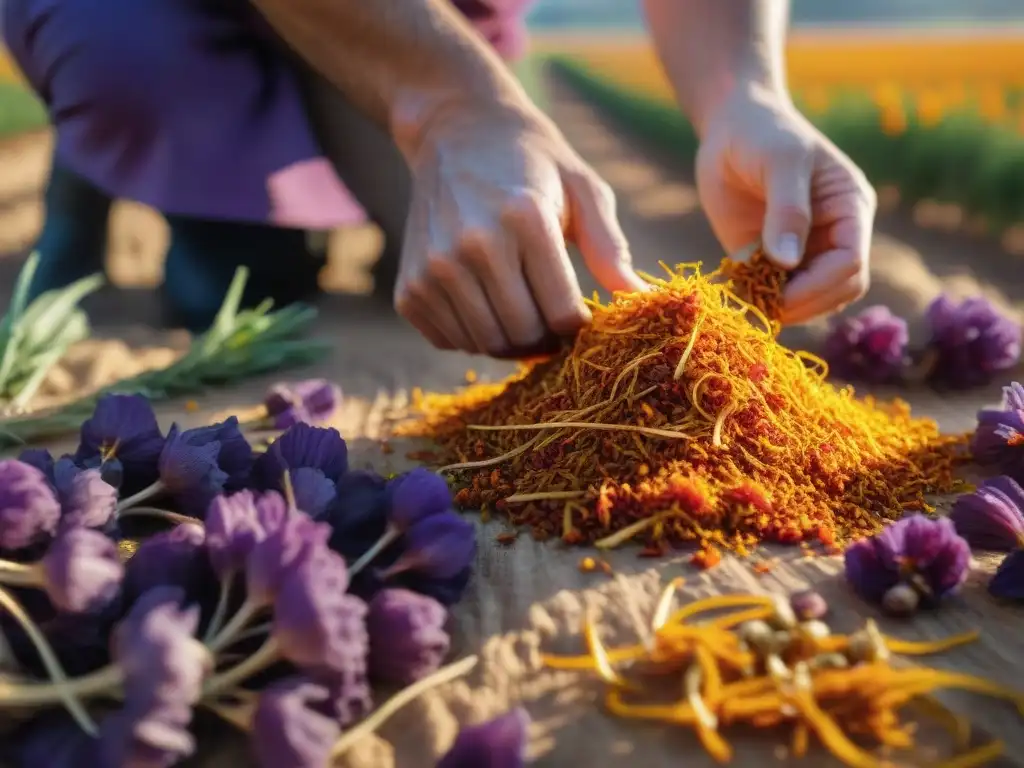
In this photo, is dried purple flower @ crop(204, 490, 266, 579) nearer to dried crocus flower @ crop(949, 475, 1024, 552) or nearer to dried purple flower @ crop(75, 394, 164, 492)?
dried purple flower @ crop(75, 394, 164, 492)

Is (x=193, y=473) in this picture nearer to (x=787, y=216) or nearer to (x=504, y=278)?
(x=504, y=278)

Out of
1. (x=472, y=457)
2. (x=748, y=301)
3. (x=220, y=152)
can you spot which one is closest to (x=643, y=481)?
(x=472, y=457)

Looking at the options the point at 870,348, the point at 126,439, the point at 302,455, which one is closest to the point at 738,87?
the point at 870,348

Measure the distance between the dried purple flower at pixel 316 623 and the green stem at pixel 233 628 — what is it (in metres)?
0.03

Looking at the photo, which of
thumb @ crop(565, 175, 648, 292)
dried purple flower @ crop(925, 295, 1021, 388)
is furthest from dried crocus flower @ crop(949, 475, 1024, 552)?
dried purple flower @ crop(925, 295, 1021, 388)

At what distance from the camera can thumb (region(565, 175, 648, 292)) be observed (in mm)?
1337

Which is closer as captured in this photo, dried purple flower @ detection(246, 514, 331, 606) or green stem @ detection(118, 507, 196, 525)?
dried purple flower @ detection(246, 514, 331, 606)

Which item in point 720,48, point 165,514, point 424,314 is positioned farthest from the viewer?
point 720,48

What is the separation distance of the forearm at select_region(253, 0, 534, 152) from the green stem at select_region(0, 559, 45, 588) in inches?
38.6

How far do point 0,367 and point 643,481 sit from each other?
1.25 meters

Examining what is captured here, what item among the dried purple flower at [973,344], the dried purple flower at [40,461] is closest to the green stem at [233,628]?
the dried purple flower at [40,461]

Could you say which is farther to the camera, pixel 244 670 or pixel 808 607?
pixel 808 607

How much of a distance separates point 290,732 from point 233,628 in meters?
0.10

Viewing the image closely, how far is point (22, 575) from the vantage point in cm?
78
